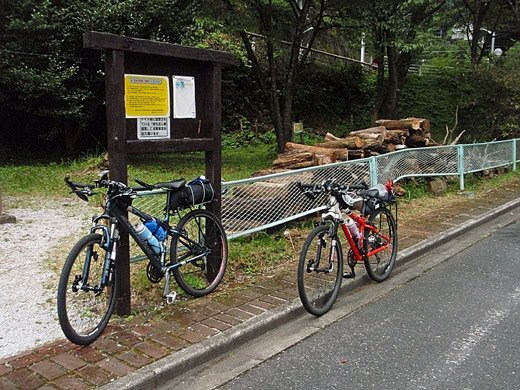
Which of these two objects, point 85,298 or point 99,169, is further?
point 99,169

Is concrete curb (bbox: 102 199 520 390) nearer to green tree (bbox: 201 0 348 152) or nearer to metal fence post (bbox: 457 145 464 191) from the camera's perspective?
metal fence post (bbox: 457 145 464 191)

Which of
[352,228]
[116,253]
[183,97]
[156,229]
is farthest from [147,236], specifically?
[352,228]

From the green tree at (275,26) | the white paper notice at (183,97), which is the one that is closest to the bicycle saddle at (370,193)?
the white paper notice at (183,97)

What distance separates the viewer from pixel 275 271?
541cm

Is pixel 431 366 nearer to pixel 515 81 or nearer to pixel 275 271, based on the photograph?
pixel 275 271

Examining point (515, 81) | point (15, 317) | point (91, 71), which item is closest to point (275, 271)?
point (15, 317)

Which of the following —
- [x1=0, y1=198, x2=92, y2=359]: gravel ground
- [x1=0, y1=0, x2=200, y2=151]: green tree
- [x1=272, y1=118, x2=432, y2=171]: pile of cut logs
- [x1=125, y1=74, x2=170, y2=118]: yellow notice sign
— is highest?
[x1=0, y1=0, x2=200, y2=151]: green tree

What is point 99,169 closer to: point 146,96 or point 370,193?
point 146,96

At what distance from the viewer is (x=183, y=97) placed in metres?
4.45

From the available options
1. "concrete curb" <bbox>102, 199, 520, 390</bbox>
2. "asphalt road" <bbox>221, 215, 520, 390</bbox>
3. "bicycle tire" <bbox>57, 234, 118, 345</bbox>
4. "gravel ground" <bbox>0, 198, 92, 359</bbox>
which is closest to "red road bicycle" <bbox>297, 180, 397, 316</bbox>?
"concrete curb" <bbox>102, 199, 520, 390</bbox>

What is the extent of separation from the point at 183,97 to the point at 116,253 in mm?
1523

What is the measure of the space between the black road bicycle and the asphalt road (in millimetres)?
1168

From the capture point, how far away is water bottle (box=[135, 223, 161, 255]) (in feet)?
13.2

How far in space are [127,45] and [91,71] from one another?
10.6 metres
